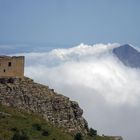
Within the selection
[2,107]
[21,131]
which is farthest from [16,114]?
[21,131]

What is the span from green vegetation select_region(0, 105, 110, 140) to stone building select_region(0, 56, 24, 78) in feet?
33.4

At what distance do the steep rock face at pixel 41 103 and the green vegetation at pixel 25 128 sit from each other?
9.59 feet

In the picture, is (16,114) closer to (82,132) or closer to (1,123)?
(1,123)

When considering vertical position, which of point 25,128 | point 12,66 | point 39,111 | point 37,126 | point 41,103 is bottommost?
point 25,128

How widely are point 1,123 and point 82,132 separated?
22790 millimetres

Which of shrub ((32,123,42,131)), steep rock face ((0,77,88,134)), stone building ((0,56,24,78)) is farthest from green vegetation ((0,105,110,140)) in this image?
stone building ((0,56,24,78))

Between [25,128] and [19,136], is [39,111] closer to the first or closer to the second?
[25,128]

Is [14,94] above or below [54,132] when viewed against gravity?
above

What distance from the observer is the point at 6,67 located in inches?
4564

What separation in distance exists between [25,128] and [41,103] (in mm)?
15570

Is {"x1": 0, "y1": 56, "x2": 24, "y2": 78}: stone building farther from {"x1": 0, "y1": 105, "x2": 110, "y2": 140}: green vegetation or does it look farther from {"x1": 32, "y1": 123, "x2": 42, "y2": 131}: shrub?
{"x1": 32, "y1": 123, "x2": 42, "y2": 131}: shrub

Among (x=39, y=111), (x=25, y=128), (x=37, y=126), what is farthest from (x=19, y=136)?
(x=39, y=111)

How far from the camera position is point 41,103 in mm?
114062

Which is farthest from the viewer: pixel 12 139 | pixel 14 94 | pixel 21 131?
pixel 14 94
